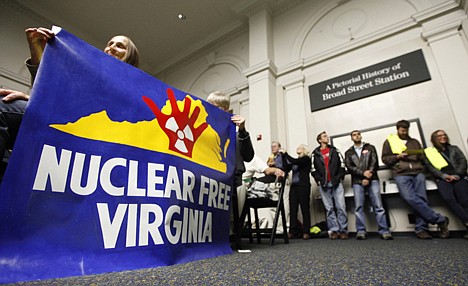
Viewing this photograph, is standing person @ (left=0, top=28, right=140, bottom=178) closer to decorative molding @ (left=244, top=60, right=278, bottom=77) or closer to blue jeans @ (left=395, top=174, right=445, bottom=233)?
blue jeans @ (left=395, top=174, right=445, bottom=233)

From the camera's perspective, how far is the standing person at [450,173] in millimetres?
2672

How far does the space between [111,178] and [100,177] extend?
0.13 feet

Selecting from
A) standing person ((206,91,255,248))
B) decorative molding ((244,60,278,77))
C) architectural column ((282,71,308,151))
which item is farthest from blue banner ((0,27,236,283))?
decorative molding ((244,60,278,77))

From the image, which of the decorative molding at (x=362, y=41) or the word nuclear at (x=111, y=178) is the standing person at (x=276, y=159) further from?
the word nuclear at (x=111, y=178)

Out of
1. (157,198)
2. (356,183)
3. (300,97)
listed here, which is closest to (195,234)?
(157,198)

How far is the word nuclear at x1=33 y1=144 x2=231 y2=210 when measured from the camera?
81 cm

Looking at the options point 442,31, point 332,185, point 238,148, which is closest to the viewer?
point 238,148

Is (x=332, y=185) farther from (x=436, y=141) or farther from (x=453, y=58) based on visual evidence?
(x=453, y=58)

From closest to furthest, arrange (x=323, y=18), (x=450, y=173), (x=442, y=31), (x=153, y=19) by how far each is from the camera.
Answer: (x=450, y=173), (x=442, y=31), (x=323, y=18), (x=153, y=19)

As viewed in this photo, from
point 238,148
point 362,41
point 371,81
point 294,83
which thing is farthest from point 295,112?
point 238,148

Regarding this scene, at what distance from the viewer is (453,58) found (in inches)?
133

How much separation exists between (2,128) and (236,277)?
0.93 m

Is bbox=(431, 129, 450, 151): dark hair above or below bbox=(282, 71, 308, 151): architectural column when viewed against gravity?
below

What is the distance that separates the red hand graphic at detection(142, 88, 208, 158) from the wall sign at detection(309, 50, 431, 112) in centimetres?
345
